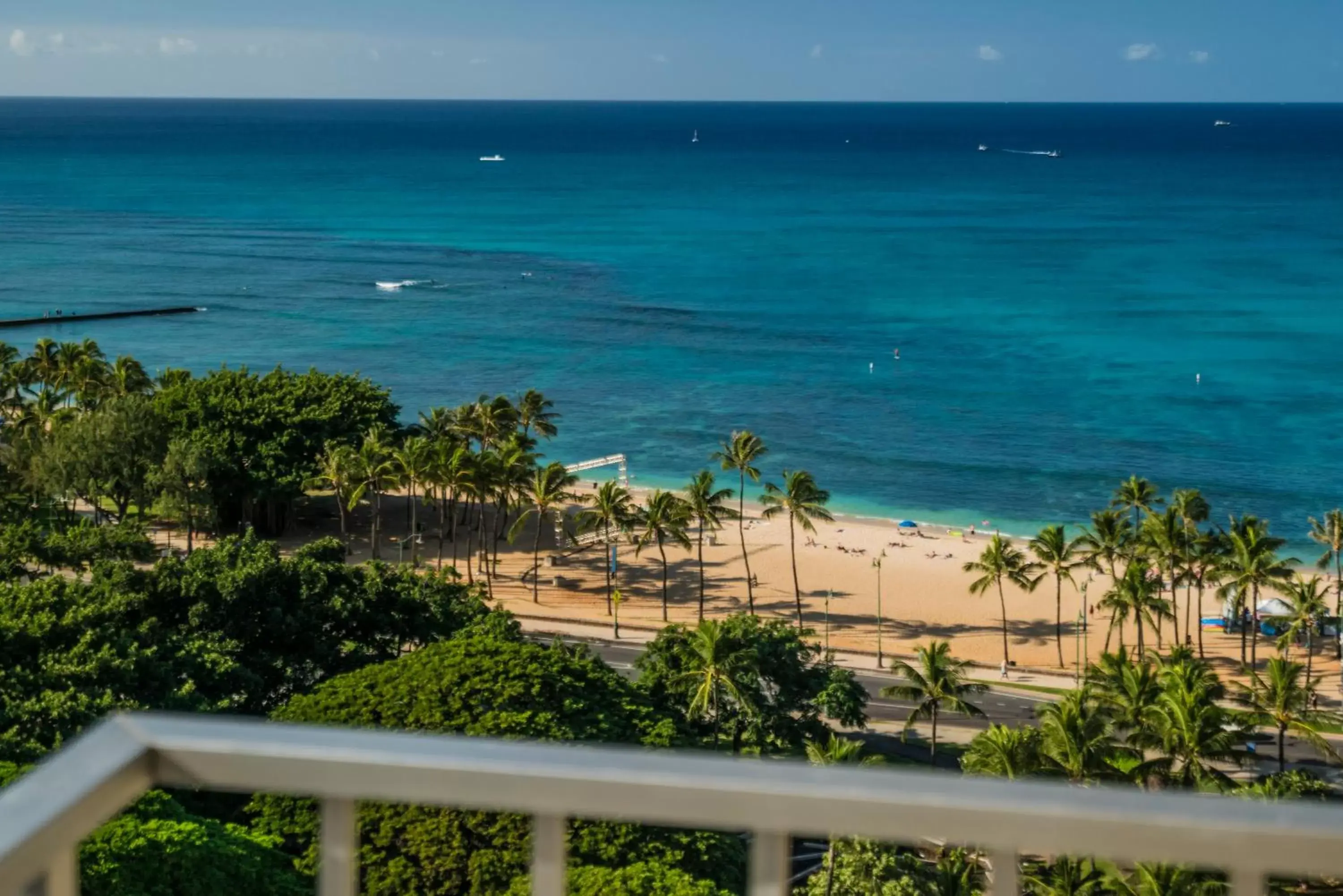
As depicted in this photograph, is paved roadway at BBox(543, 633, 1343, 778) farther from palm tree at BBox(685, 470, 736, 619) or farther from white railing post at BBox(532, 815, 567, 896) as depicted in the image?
white railing post at BBox(532, 815, 567, 896)

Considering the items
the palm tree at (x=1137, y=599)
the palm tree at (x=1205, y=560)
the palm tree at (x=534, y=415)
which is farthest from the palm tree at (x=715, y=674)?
the palm tree at (x=534, y=415)

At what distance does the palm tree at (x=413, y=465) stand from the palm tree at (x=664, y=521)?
791 centimetres

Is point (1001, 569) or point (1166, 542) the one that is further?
point (1001, 569)

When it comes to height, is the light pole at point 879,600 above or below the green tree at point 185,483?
below

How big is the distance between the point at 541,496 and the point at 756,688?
19.3 metres

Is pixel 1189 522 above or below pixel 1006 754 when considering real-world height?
above

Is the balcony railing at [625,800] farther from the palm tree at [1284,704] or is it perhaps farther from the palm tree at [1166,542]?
the palm tree at [1166,542]

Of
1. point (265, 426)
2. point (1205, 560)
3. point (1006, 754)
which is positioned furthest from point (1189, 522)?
point (265, 426)

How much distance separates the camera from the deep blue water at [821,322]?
223 feet

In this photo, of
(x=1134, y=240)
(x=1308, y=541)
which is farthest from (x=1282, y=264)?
(x=1308, y=541)

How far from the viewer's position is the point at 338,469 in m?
51.7

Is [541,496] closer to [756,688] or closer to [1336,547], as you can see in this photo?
[756,688]

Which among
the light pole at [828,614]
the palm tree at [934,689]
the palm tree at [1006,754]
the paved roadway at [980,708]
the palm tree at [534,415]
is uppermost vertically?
the palm tree at [534,415]

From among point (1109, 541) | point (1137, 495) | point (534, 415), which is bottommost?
point (1109, 541)
